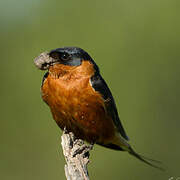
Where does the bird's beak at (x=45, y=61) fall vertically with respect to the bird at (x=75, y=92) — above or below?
above

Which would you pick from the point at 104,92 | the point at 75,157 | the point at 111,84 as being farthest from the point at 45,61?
the point at 111,84

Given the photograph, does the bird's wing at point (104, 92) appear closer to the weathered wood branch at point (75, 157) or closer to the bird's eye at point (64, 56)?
the bird's eye at point (64, 56)

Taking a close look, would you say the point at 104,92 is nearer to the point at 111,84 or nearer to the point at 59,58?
the point at 59,58

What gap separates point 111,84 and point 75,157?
18.3 ft

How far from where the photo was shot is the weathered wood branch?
5.55m

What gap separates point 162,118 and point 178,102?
0.48 meters

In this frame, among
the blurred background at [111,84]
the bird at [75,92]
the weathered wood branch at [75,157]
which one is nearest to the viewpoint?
the weathered wood branch at [75,157]

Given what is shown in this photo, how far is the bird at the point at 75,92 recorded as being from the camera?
20.5 feet

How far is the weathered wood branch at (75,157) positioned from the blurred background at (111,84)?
446 cm

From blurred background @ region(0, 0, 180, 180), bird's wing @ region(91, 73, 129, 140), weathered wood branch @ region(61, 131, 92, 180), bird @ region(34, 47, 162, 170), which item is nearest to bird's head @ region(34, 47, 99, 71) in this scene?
bird @ region(34, 47, 162, 170)

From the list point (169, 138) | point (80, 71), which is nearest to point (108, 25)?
point (169, 138)

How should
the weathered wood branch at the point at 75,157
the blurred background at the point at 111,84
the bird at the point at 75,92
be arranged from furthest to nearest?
the blurred background at the point at 111,84
the bird at the point at 75,92
the weathered wood branch at the point at 75,157

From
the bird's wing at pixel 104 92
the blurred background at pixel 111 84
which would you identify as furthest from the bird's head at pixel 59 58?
the blurred background at pixel 111 84

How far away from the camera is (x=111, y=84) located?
11422 millimetres
